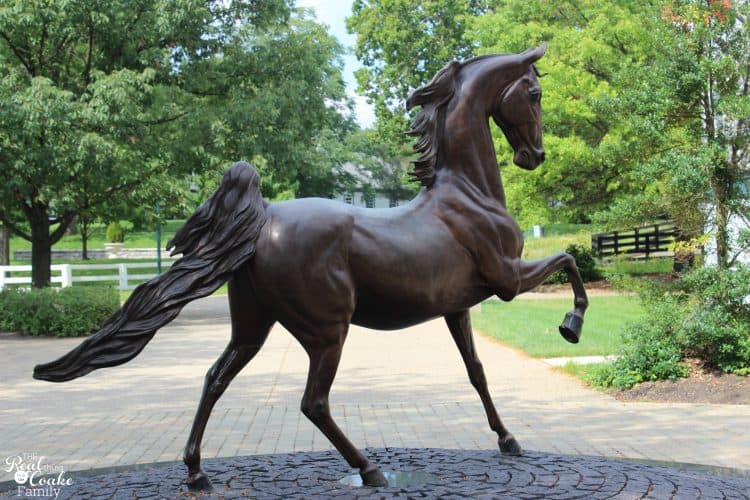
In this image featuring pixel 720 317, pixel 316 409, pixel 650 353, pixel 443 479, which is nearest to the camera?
pixel 316 409

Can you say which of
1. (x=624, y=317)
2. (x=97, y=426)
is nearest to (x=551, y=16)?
(x=624, y=317)

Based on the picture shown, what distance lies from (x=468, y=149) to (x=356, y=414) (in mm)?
3988

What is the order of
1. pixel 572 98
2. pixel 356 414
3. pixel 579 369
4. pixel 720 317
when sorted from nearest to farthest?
pixel 356 414, pixel 720 317, pixel 579 369, pixel 572 98

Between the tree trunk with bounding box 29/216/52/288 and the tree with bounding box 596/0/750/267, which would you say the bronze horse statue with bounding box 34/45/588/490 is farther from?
the tree trunk with bounding box 29/216/52/288

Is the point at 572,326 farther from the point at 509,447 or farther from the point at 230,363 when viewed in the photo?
the point at 230,363

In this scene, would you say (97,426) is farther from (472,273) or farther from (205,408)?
(472,273)

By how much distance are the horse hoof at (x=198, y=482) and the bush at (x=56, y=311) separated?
41.6 feet

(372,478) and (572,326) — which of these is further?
(572,326)

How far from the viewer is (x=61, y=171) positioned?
52.7 ft

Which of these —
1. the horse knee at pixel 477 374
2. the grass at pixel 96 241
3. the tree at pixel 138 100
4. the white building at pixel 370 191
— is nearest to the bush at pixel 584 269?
the tree at pixel 138 100

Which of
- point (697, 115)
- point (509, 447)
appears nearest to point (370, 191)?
point (697, 115)

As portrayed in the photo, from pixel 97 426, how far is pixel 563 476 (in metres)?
5.01

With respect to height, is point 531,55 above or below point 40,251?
above

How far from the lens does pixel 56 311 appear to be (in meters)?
16.1
